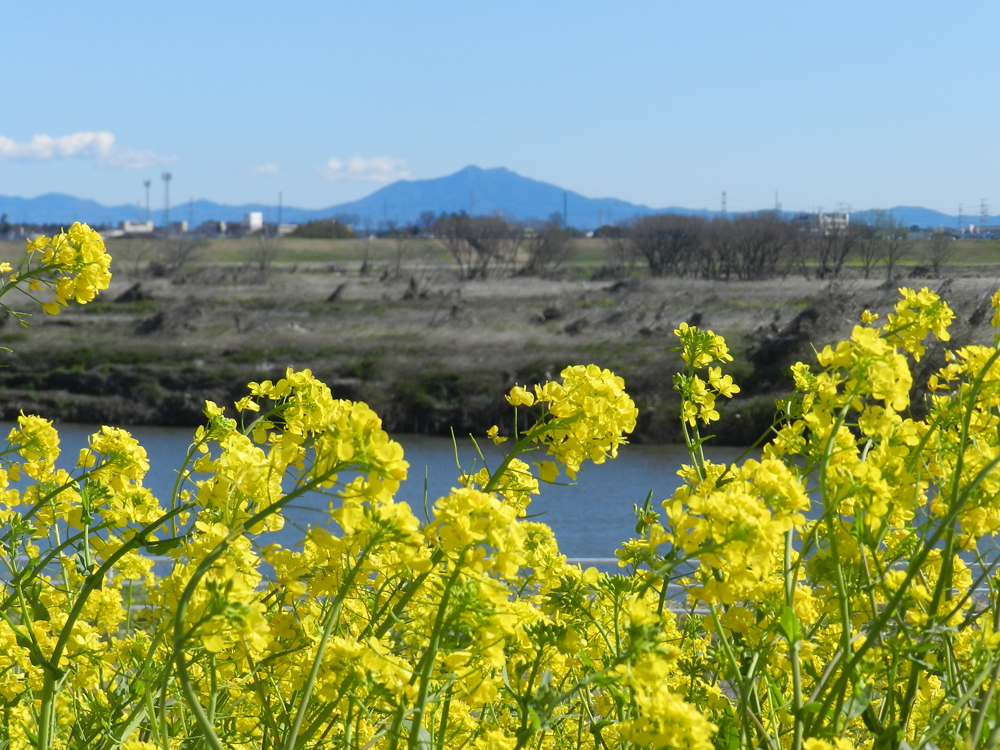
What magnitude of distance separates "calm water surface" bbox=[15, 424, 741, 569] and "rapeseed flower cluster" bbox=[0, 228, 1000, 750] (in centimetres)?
795

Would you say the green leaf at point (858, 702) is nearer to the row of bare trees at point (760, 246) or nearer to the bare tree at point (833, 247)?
the row of bare trees at point (760, 246)

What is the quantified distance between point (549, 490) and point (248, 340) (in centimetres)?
1804

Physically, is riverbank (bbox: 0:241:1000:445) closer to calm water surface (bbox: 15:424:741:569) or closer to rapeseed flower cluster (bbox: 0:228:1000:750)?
calm water surface (bbox: 15:424:741:569)

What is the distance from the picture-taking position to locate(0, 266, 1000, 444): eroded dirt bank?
23.1 meters

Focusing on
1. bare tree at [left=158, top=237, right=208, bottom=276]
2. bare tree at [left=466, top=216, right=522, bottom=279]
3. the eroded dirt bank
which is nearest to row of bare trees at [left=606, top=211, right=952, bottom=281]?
the eroded dirt bank

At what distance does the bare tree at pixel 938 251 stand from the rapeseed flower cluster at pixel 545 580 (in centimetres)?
1276

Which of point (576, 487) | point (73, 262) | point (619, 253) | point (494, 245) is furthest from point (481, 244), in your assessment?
point (73, 262)

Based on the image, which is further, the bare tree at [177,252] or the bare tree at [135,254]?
the bare tree at [135,254]

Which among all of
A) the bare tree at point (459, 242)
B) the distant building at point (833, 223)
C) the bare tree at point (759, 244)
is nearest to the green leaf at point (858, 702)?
the distant building at point (833, 223)

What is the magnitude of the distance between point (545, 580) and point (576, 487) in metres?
10.3

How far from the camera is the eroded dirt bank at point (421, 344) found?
2308 centimetres

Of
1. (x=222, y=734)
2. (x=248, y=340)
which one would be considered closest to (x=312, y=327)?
(x=248, y=340)

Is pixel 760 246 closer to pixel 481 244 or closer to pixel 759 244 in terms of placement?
pixel 759 244

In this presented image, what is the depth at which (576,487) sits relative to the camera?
12070mm
